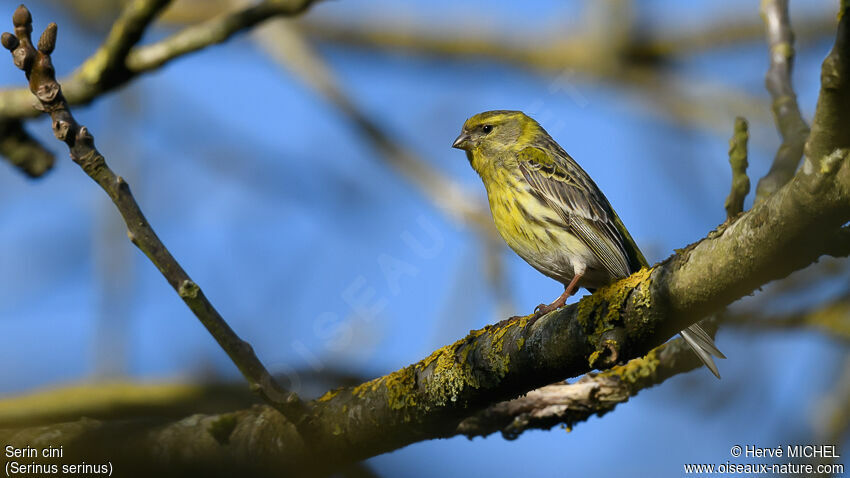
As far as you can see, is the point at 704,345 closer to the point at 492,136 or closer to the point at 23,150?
the point at 492,136

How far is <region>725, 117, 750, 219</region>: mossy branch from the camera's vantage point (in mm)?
4473

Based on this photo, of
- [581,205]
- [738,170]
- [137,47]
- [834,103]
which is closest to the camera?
[834,103]

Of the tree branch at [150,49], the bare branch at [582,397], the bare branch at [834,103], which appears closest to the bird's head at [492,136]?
the bare branch at [582,397]

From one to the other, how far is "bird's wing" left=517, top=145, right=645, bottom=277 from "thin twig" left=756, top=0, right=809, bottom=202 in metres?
1.23

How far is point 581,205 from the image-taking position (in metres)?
6.17

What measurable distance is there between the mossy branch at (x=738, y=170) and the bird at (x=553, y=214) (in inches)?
44.4

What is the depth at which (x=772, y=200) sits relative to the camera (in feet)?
9.41

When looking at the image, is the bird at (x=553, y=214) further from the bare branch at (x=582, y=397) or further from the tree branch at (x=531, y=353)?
the tree branch at (x=531, y=353)

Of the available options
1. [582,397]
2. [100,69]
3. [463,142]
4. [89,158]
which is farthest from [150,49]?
[582,397]

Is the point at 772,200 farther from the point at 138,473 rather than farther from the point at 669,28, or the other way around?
the point at 669,28

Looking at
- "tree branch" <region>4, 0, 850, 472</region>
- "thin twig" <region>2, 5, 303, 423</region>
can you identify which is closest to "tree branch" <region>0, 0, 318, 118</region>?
"thin twig" <region>2, 5, 303, 423</region>

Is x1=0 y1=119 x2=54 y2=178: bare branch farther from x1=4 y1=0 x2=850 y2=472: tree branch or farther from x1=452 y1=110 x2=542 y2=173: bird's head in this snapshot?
x1=452 y1=110 x2=542 y2=173: bird's head

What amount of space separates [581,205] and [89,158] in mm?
3643

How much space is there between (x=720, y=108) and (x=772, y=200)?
7.27 m
